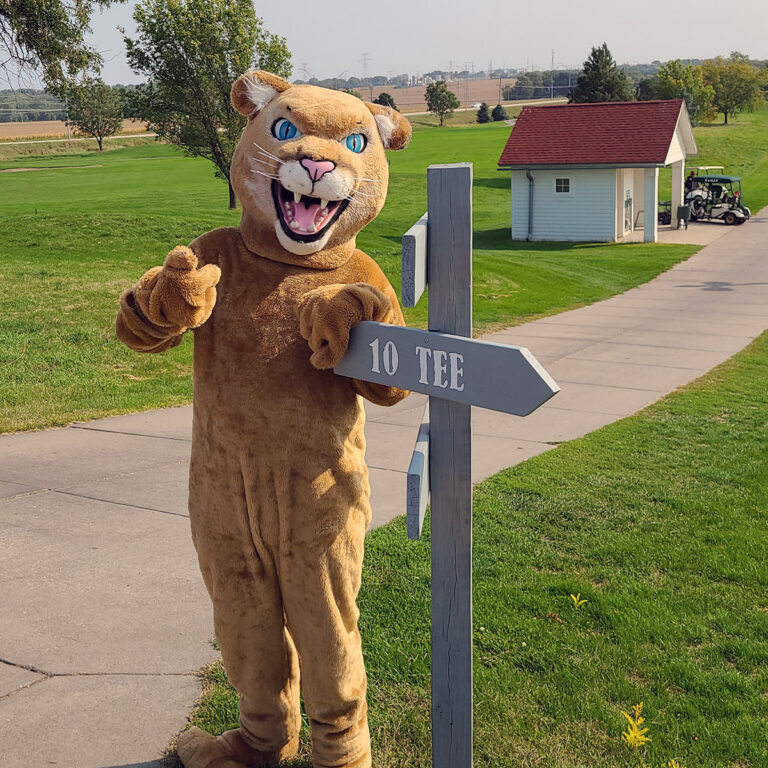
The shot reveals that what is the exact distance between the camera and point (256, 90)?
356 centimetres

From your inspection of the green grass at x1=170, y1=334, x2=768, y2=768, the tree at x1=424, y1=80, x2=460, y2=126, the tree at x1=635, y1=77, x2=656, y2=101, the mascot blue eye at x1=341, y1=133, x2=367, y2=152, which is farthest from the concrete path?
the tree at x1=424, y1=80, x2=460, y2=126

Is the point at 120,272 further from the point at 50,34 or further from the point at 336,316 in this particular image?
the point at 336,316

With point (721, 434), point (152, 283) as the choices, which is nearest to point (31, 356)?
point (721, 434)

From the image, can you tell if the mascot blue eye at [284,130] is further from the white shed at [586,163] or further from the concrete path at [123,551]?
the white shed at [586,163]

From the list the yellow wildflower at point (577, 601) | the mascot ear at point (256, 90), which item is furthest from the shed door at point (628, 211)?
the mascot ear at point (256, 90)

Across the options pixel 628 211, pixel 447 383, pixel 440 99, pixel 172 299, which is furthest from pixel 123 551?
pixel 440 99

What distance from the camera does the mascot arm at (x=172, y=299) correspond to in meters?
3.22

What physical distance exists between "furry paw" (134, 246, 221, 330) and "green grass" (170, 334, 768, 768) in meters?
1.89

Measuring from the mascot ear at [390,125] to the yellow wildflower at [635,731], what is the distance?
2506 mm

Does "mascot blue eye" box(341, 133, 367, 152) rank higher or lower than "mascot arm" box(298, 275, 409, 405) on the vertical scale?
higher

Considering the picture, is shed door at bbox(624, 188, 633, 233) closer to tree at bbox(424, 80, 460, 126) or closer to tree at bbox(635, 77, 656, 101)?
tree at bbox(635, 77, 656, 101)

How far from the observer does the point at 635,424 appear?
9.17 meters

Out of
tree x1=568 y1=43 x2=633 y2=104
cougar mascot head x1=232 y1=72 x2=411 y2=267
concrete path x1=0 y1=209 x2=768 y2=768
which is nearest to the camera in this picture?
cougar mascot head x1=232 y1=72 x2=411 y2=267

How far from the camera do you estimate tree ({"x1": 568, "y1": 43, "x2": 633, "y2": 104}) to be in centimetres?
5731
